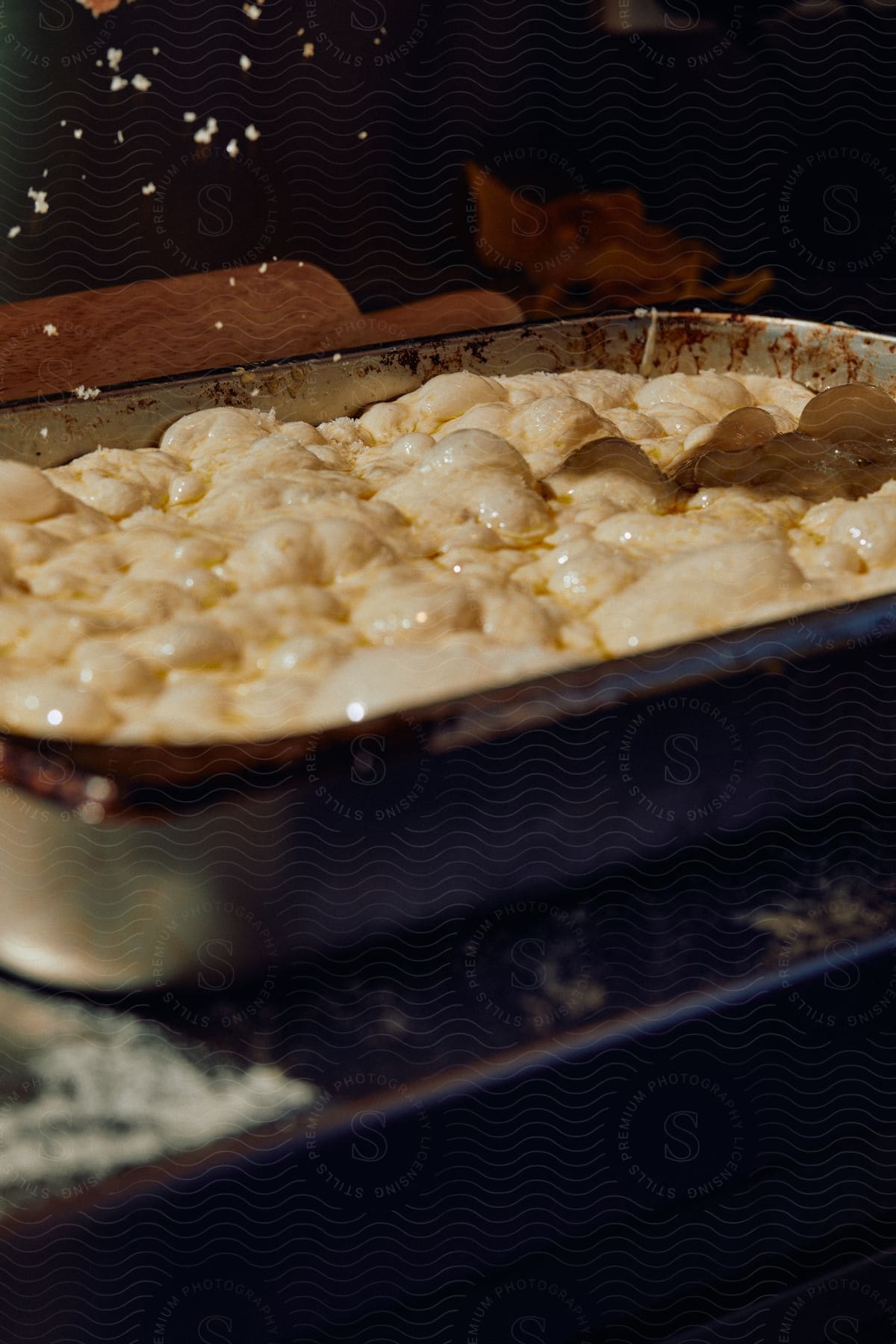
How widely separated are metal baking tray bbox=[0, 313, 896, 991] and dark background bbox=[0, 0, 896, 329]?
0.95 metres

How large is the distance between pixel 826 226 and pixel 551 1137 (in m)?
1.35

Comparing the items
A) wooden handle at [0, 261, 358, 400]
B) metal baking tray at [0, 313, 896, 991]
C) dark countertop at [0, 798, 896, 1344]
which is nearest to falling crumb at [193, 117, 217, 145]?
wooden handle at [0, 261, 358, 400]

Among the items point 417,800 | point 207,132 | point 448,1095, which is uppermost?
point 207,132

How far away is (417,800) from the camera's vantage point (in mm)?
701

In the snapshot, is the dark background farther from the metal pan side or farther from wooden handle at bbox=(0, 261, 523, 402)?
the metal pan side

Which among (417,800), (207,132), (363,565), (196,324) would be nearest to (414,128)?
(207,132)

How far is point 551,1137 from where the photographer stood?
0.70 metres

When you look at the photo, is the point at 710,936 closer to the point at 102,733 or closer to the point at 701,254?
the point at 102,733

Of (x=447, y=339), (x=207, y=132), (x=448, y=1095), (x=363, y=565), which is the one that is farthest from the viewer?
(x=447, y=339)

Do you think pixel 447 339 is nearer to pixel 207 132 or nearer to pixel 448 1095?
pixel 207 132

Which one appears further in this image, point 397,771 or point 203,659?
point 203,659

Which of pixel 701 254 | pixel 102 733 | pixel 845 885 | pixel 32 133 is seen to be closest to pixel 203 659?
pixel 102 733

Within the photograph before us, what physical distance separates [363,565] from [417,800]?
307 mm

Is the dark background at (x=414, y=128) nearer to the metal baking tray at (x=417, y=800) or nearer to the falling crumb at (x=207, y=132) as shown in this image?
the falling crumb at (x=207, y=132)
